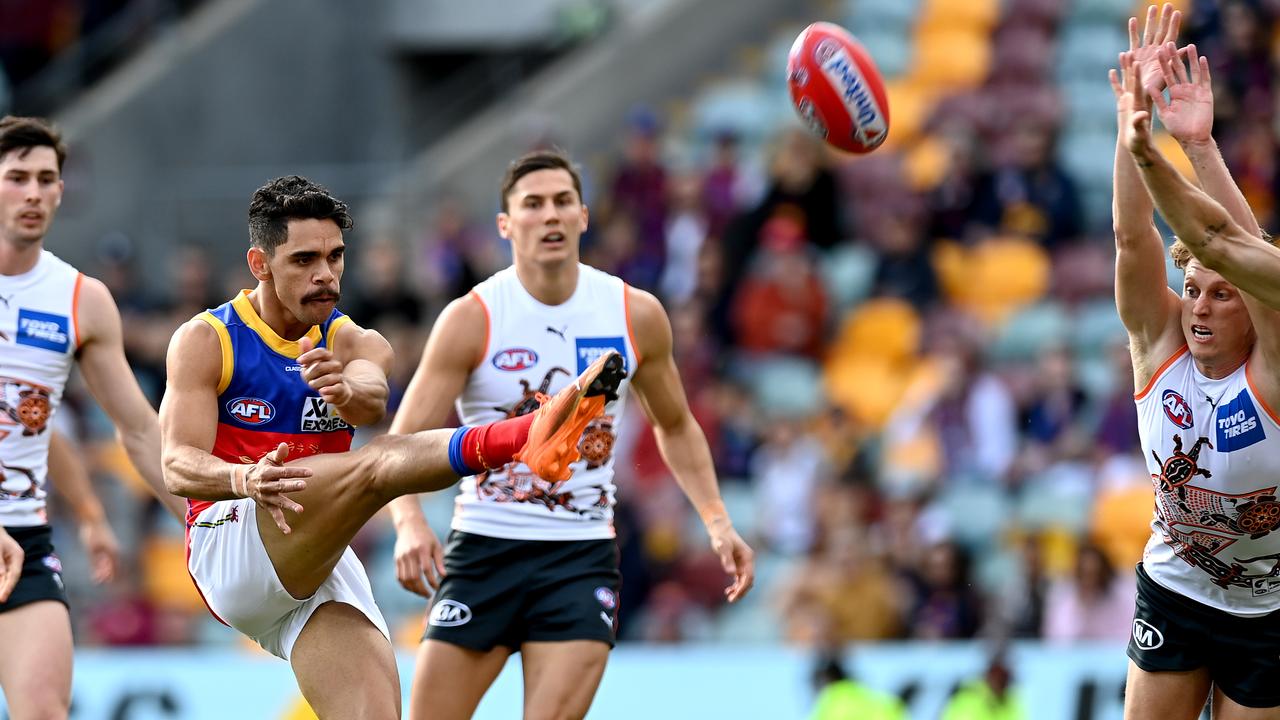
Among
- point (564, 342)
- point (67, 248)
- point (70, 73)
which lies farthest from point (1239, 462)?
point (70, 73)

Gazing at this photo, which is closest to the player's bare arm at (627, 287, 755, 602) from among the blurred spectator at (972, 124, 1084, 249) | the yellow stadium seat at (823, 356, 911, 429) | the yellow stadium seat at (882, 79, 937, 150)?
the yellow stadium seat at (823, 356, 911, 429)

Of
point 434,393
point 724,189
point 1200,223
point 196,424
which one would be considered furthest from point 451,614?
point 724,189

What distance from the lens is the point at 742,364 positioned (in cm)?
1414

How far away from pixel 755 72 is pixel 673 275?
403cm

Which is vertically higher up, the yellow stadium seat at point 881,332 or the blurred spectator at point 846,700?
the yellow stadium seat at point 881,332

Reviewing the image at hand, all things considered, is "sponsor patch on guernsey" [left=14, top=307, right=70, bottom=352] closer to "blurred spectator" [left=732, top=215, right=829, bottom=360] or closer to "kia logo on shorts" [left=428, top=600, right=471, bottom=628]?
"kia logo on shorts" [left=428, top=600, right=471, bottom=628]

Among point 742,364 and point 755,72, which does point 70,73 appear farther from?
point 742,364

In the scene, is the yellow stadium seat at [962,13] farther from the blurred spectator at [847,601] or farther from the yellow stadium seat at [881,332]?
the blurred spectator at [847,601]

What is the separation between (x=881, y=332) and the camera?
14.1m

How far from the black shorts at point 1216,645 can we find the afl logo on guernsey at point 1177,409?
0.68 metres

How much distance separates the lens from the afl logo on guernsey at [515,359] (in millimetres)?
7383

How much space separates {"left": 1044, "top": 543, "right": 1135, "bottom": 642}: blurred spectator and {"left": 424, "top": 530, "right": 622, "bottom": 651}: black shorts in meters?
4.23

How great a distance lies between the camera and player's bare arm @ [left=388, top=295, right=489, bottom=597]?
7.27m

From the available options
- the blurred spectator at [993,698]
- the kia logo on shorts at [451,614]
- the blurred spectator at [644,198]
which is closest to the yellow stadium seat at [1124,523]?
the blurred spectator at [993,698]
